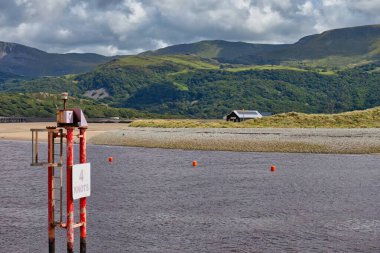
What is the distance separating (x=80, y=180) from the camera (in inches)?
838

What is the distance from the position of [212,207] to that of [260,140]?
176 feet

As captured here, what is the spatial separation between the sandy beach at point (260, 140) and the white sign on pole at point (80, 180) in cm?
6732

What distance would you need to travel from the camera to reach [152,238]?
3036cm

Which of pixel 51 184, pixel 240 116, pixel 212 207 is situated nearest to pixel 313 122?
pixel 240 116

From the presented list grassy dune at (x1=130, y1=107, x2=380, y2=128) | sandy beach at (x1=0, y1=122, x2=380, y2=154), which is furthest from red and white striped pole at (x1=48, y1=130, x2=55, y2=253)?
grassy dune at (x1=130, y1=107, x2=380, y2=128)

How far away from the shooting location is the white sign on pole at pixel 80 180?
68.7 feet

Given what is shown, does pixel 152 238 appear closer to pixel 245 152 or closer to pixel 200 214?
pixel 200 214

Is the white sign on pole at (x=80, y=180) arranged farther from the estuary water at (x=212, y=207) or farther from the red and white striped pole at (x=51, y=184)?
the estuary water at (x=212, y=207)

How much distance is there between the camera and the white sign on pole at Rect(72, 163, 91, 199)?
20953mm

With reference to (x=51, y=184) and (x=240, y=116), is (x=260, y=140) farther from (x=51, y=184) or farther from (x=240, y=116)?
(x=51, y=184)

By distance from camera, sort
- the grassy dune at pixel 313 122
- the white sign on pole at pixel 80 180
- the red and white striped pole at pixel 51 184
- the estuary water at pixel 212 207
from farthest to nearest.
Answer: the grassy dune at pixel 313 122 < the estuary water at pixel 212 207 < the red and white striped pole at pixel 51 184 < the white sign on pole at pixel 80 180

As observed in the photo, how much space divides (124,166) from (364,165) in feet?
92.6

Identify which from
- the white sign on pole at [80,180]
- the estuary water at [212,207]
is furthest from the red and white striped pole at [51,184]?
the estuary water at [212,207]

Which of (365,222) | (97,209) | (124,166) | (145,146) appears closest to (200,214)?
(97,209)
